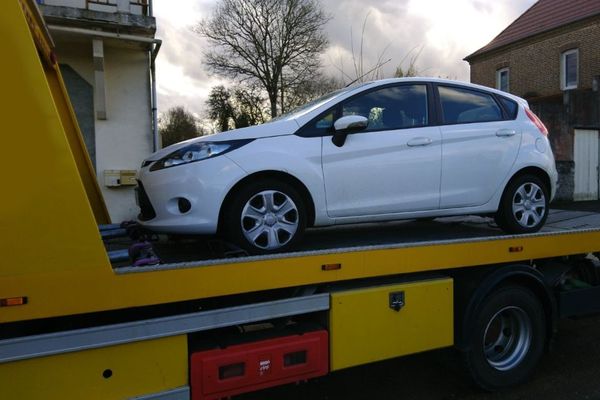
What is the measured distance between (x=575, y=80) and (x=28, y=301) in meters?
24.4

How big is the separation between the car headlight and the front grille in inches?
12.3

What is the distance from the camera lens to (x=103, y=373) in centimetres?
252

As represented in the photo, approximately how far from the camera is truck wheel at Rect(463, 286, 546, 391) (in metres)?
3.73

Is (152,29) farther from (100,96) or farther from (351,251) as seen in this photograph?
(351,251)

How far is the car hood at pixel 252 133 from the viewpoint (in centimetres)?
353

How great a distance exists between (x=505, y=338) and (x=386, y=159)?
1.76 meters

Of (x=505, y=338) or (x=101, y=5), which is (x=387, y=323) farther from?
(x=101, y=5)

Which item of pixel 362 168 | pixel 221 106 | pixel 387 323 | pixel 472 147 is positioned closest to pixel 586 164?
pixel 472 147

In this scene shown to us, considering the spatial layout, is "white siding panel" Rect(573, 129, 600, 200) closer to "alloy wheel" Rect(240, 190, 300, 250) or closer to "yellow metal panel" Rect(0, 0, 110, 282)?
"alloy wheel" Rect(240, 190, 300, 250)

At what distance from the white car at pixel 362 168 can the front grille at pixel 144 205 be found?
10 mm

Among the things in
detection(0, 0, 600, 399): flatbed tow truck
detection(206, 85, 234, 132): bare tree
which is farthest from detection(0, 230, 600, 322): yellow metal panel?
detection(206, 85, 234, 132): bare tree

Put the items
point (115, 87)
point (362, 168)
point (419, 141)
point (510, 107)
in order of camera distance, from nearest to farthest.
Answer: point (362, 168) < point (419, 141) < point (510, 107) < point (115, 87)

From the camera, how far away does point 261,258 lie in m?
2.91

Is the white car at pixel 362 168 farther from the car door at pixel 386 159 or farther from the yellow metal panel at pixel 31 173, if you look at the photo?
the yellow metal panel at pixel 31 173
